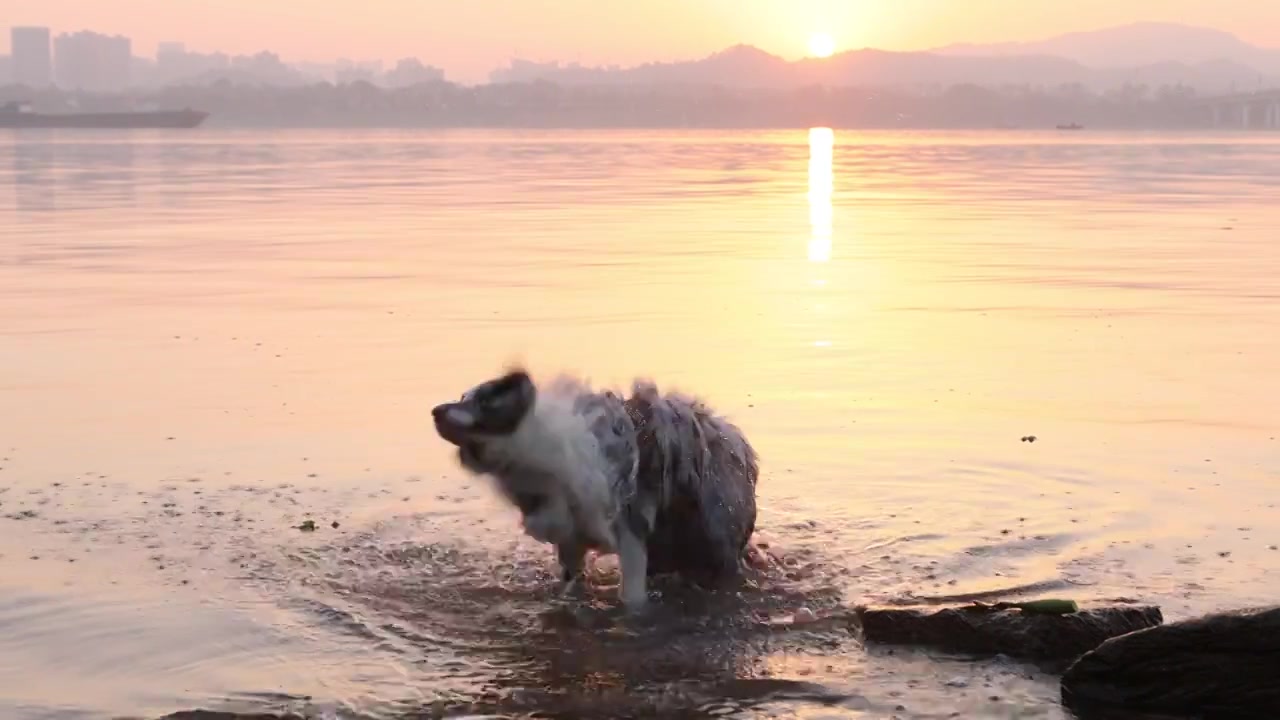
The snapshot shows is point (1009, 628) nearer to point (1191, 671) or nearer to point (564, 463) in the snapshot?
point (1191, 671)

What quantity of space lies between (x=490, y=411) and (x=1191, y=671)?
12.1 feet

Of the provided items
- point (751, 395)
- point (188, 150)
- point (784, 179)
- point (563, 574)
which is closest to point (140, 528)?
point (563, 574)

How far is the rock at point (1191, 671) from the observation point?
7766 millimetres

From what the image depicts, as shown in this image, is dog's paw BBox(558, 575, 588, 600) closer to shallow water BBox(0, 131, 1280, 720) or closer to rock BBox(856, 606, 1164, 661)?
shallow water BBox(0, 131, 1280, 720)

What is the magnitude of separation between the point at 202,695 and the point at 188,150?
312 feet

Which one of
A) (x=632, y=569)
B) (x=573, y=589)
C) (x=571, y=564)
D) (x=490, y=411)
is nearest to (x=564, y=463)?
(x=490, y=411)

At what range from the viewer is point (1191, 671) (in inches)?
311

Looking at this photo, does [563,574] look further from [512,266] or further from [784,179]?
[784,179]

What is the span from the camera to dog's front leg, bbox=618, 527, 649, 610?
32.2 feet

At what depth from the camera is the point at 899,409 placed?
15055 mm

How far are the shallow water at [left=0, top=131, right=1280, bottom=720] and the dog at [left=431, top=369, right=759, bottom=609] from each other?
30cm

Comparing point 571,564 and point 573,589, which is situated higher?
point 571,564

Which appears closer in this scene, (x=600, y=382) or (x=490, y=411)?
(x=490, y=411)

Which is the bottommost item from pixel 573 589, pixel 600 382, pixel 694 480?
pixel 573 589
